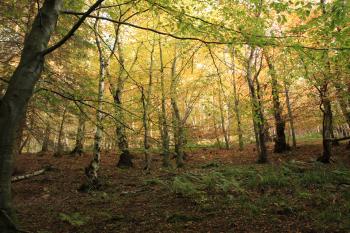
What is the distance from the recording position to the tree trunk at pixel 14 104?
10.6 ft

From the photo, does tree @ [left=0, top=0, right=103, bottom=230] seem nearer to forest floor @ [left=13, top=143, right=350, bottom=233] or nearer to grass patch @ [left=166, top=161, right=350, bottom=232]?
forest floor @ [left=13, top=143, right=350, bottom=233]

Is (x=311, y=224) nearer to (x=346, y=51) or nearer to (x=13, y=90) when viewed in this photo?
(x=346, y=51)

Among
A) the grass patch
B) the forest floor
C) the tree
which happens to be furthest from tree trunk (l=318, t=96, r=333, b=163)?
the tree

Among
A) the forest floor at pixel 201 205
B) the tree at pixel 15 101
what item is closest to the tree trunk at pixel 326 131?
the forest floor at pixel 201 205

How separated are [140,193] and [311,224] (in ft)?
19.3

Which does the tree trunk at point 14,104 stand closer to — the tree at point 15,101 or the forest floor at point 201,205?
the tree at point 15,101

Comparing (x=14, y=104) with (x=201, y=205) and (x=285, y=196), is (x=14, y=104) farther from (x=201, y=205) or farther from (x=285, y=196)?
(x=285, y=196)

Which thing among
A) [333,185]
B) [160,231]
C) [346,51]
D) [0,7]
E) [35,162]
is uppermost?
[0,7]

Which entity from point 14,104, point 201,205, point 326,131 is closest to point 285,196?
point 201,205

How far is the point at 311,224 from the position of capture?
569 centimetres

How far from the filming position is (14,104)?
3.28m

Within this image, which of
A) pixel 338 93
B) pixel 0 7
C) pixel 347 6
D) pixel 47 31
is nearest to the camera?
pixel 47 31

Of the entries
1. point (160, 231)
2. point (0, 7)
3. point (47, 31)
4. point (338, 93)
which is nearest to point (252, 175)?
point (160, 231)

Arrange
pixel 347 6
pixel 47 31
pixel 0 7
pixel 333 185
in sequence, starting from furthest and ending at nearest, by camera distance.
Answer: pixel 0 7
pixel 333 185
pixel 347 6
pixel 47 31
